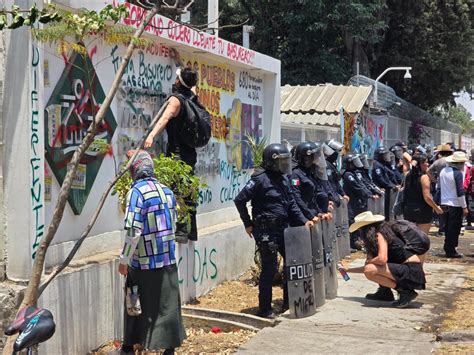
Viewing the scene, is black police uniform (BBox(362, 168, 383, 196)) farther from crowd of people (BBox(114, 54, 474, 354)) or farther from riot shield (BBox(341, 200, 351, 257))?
riot shield (BBox(341, 200, 351, 257))

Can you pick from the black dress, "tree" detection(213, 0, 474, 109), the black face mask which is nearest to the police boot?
the black dress

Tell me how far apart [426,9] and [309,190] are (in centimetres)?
2221

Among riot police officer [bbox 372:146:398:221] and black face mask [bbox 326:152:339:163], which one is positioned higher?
black face mask [bbox 326:152:339:163]

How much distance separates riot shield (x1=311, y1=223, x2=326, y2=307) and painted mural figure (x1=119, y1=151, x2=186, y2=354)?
2.66 metres

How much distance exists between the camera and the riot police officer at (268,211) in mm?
7539

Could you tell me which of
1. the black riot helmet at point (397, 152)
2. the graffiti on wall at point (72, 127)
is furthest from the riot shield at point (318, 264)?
the black riot helmet at point (397, 152)

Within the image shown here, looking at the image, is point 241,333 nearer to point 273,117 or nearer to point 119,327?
point 119,327

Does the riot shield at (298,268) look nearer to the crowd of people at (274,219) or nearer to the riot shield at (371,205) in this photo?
the crowd of people at (274,219)

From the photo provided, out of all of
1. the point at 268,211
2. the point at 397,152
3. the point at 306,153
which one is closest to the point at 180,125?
the point at 268,211

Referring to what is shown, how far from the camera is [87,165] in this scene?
6777mm

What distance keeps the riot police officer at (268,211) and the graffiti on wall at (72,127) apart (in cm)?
163

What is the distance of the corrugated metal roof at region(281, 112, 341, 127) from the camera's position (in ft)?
55.1

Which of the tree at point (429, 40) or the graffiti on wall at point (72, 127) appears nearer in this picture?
the graffiti on wall at point (72, 127)

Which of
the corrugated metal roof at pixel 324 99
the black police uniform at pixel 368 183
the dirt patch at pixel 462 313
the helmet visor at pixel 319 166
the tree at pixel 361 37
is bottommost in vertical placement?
the dirt patch at pixel 462 313
